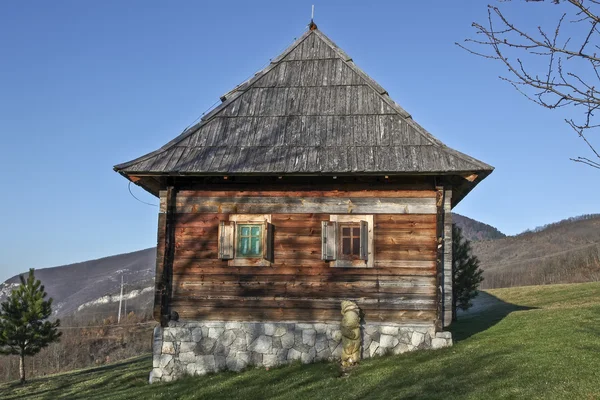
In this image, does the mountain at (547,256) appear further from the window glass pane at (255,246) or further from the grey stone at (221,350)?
the grey stone at (221,350)

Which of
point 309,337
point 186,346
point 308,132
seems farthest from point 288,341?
point 308,132

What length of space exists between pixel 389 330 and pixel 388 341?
231 mm

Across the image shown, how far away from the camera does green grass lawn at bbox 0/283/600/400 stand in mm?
9344

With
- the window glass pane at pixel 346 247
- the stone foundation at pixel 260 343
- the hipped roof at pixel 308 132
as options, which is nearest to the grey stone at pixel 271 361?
the stone foundation at pixel 260 343

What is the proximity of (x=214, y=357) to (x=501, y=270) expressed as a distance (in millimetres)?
48699

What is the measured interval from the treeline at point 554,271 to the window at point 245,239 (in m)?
33.2

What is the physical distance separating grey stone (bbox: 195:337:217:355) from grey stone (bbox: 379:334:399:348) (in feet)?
11.8

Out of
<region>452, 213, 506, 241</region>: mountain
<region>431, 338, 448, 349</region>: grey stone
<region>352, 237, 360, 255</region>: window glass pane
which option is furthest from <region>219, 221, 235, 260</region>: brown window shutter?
<region>452, 213, 506, 241</region>: mountain

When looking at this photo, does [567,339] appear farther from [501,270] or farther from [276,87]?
[501,270]

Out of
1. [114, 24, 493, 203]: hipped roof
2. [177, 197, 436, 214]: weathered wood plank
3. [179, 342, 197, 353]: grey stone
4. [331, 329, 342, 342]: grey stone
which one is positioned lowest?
[179, 342, 197, 353]: grey stone

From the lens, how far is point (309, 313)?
42.8ft

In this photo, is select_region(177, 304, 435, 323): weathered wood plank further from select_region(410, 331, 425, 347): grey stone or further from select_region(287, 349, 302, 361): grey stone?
select_region(287, 349, 302, 361): grey stone

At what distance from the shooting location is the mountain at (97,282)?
278 ft

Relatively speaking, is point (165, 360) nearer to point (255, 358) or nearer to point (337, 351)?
point (255, 358)
